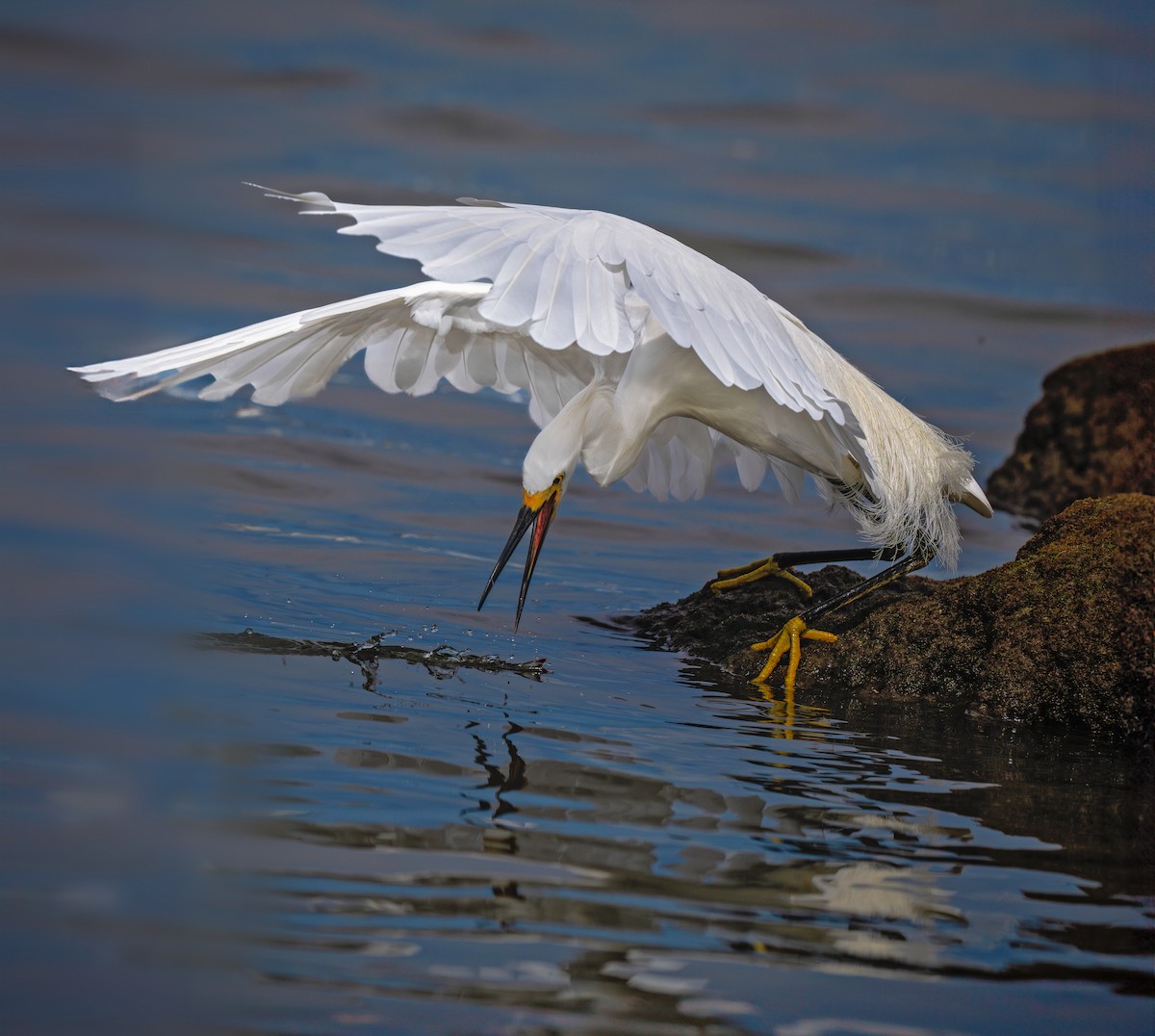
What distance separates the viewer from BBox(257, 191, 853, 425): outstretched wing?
3195 mm

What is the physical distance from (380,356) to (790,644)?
6.62 ft

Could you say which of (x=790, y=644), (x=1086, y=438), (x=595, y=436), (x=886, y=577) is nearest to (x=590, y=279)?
(x=595, y=436)

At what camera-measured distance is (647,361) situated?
4.70 m

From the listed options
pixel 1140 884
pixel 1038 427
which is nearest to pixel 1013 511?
pixel 1038 427

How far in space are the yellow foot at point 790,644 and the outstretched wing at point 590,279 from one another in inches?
39.4

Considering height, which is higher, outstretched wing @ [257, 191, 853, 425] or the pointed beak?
outstretched wing @ [257, 191, 853, 425]

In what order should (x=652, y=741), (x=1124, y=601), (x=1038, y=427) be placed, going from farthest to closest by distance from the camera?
(x=1038, y=427) < (x=1124, y=601) < (x=652, y=741)

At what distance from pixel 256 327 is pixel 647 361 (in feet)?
4.44

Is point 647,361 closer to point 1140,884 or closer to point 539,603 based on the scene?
point 539,603

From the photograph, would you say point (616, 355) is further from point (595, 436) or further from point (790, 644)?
point (790, 644)

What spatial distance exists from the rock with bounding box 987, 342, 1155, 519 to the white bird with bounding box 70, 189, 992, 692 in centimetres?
303

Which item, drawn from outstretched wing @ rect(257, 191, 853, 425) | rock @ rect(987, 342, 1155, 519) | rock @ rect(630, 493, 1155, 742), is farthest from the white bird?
rock @ rect(987, 342, 1155, 519)

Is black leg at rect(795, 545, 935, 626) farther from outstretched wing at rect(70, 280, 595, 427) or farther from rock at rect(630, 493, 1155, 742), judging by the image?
outstretched wing at rect(70, 280, 595, 427)

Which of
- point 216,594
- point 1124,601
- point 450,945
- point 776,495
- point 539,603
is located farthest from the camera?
point 776,495
